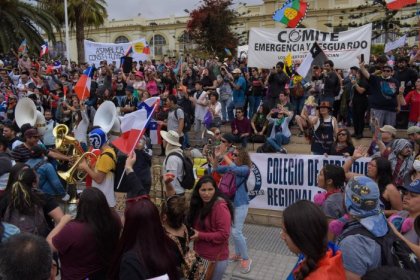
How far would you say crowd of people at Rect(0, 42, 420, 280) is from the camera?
2328 mm

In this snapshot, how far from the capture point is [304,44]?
10.4 metres

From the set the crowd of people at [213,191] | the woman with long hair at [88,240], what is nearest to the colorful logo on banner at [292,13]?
the crowd of people at [213,191]

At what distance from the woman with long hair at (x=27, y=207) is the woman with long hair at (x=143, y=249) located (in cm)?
116

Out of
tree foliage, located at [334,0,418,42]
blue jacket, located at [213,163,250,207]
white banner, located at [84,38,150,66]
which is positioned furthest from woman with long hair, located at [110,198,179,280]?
tree foliage, located at [334,0,418,42]

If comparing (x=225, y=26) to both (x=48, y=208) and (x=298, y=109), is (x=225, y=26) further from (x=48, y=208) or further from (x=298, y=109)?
(x=48, y=208)

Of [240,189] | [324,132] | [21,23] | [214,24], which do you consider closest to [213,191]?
[240,189]

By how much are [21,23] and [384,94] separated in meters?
23.7

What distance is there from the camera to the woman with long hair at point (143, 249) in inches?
95.2

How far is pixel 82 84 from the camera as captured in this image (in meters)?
9.04

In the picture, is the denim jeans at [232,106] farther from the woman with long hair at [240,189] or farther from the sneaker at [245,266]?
the sneaker at [245,266]

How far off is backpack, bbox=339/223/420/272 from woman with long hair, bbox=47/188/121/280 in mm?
1653

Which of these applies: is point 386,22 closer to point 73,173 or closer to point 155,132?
point 155,132

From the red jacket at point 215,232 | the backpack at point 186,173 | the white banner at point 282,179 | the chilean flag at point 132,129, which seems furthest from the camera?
the white banner at point 282,179

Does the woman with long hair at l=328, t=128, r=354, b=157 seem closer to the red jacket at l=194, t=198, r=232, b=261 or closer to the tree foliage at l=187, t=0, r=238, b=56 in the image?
the red jacket at l=194, t=198, r=232, b=261
